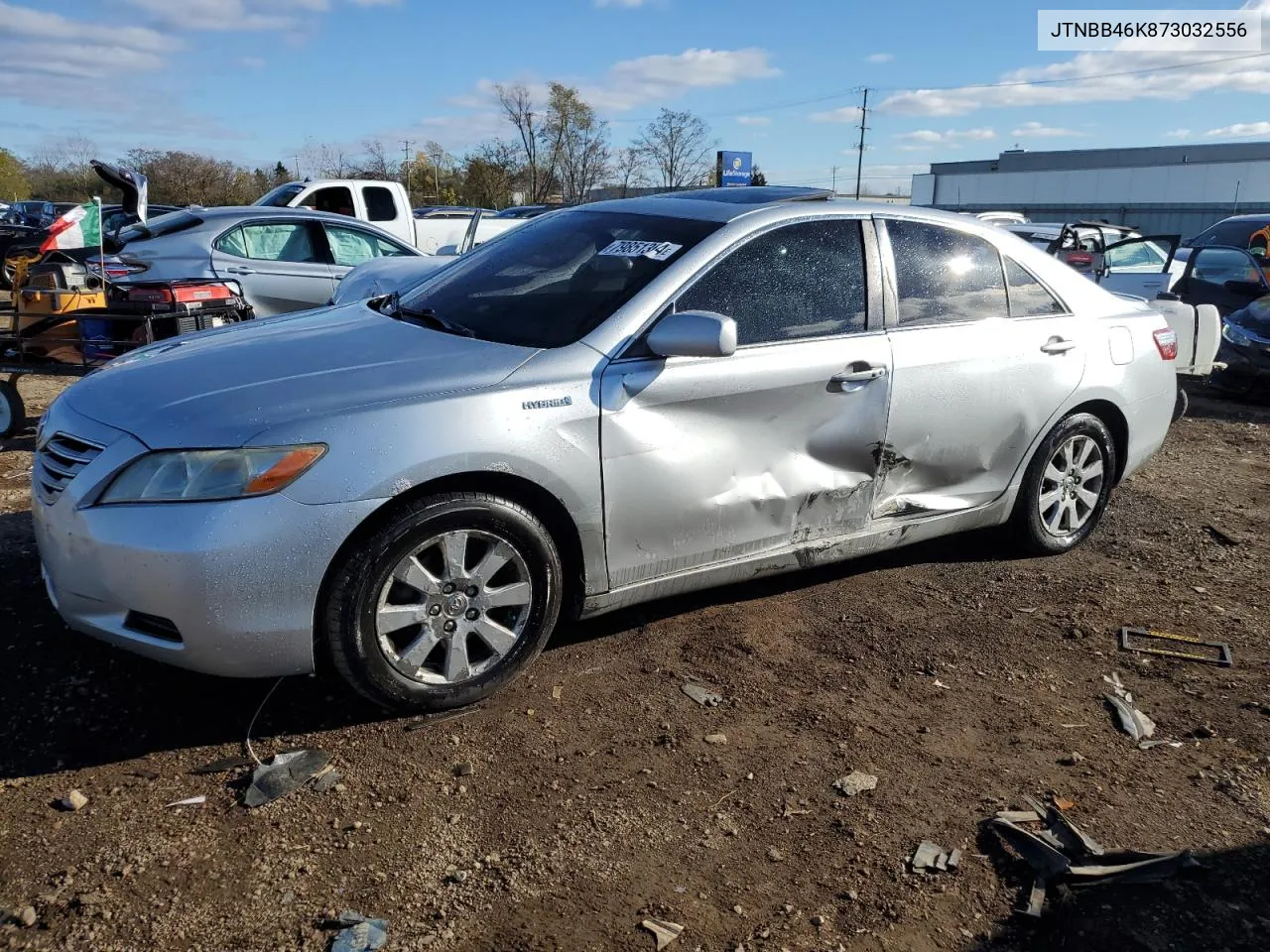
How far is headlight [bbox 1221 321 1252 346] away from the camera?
393 inches

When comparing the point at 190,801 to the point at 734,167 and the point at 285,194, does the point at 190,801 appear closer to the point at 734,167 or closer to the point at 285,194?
the point at 285,194

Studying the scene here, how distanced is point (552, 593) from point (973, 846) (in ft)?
5.03

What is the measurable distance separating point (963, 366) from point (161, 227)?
28.6 feet

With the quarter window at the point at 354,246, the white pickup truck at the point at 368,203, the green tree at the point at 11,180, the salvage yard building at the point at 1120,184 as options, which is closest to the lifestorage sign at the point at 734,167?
the white pickup truck at the point at 368,203

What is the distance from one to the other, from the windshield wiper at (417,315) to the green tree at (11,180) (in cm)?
6875

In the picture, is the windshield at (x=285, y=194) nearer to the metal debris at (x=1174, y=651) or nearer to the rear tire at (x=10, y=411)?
the rear tire at (x=10, y=411)

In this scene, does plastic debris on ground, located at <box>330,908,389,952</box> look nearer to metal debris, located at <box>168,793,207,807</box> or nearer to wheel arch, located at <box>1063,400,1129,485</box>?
Result: metal debris, located at <box>168,793,207,807</box>

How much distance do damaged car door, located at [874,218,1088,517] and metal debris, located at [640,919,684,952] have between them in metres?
2.25

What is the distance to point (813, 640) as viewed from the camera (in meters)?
4.12

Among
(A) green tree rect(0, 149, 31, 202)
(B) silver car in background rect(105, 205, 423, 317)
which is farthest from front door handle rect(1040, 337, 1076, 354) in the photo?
(A) green tree rect(0, 149, 31, 202)

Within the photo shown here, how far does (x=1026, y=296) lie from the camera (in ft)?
15.6

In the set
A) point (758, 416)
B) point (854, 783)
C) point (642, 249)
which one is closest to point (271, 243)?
point (642, 249)

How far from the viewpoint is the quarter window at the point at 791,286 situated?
3.84m

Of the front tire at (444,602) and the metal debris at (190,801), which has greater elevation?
the front tire at (444,602)
